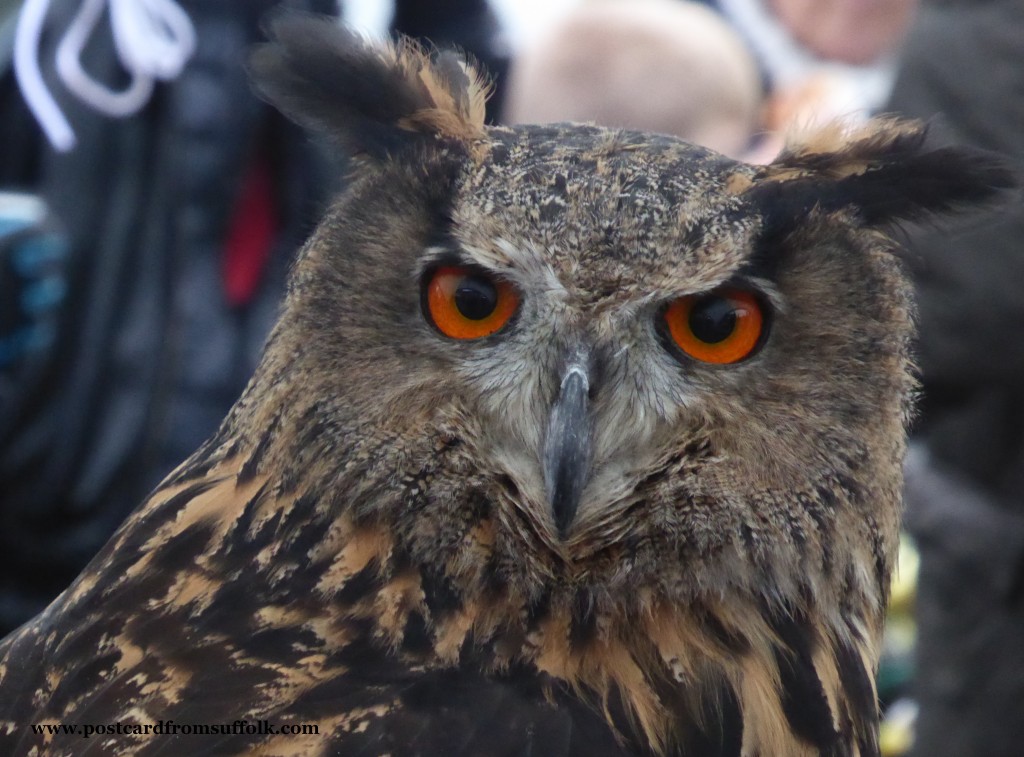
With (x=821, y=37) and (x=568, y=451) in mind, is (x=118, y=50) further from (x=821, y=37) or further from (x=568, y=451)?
(x=821, y=37)

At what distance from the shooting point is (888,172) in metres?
1.33

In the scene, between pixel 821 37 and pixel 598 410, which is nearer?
pixel 598 410

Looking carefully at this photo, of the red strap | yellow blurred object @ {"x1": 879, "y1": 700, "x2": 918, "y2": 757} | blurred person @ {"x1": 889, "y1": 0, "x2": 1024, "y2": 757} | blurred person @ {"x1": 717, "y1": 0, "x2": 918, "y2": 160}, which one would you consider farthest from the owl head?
blurred person @ {"x1": 717, "y1": 0, "x2": 918, "y2": 160}

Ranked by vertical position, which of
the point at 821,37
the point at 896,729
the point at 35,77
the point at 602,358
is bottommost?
the point at 896,729

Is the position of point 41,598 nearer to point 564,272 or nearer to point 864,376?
point 564,272

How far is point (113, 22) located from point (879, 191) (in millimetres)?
1282

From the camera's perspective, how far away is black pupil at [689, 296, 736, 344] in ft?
3.96

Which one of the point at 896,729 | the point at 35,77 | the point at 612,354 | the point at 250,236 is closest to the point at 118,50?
the point at 35,77

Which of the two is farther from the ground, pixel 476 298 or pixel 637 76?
pixel 637 76

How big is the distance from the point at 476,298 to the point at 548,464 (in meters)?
0.18

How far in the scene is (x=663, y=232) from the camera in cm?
116

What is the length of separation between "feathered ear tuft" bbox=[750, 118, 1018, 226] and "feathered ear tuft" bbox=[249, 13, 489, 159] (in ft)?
1.14

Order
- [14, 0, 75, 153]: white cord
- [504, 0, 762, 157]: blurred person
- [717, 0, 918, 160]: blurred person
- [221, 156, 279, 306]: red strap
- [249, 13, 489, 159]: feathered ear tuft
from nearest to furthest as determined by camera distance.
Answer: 1. [249, 13, 489, 159]: feathered ear tuft
2. [14, 0, 75, 153]: white cord
3. [221, 156, 279, 306]: red strap
4. [504, 0, 762, 157]: blurred person
5. [717, 0, 918, 160]: blurred person

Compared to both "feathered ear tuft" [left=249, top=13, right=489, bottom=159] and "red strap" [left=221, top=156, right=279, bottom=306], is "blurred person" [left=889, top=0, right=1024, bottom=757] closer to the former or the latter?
"feathered ear tuft" [left=249, top=13, right=489, bottom=159]
